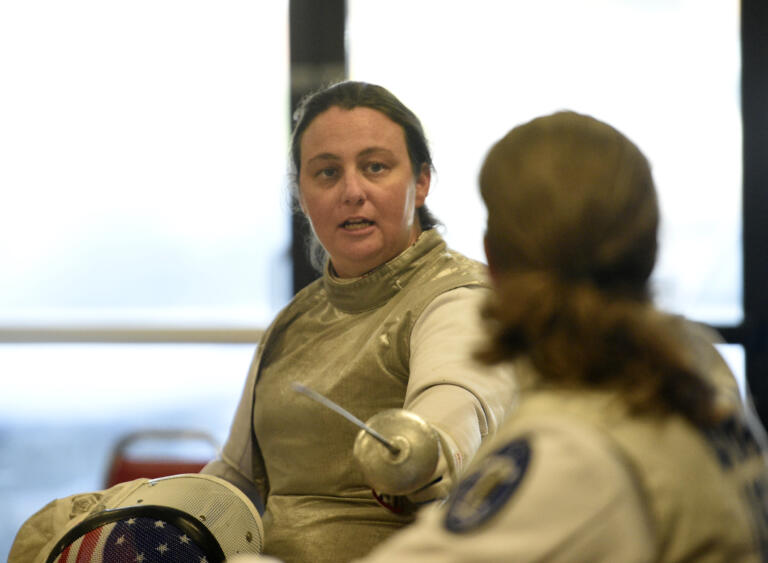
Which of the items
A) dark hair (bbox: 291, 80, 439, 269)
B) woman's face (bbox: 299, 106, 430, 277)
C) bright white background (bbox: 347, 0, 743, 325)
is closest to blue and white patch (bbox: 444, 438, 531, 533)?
woman's face (bbox: 299, 106, 430, 277)

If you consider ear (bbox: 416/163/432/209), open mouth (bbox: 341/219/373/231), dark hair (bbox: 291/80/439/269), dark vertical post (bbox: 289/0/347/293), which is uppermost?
dark vertical post (bbox: 289/0/347/293)

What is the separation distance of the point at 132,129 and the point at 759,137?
207 centimetres

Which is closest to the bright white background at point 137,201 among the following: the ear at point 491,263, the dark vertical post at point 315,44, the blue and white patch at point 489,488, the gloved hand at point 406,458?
the dark vertical post at point 315,44

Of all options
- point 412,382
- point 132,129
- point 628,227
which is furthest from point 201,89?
point 628,227

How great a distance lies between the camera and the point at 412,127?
1.69 metres

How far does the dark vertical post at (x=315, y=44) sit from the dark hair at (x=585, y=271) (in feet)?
7.47

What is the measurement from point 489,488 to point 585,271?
0.68 feet

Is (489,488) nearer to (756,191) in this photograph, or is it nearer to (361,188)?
(361,188)

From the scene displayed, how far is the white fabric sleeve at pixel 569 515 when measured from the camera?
2.34ft

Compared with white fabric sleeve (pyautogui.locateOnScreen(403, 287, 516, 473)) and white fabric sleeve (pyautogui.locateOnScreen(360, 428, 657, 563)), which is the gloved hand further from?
white fabric sleeve (pyautogui.locateOnScreen(360, 428, 657, 563))

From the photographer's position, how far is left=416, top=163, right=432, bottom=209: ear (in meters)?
1.73

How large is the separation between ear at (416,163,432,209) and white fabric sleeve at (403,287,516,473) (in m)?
0.34

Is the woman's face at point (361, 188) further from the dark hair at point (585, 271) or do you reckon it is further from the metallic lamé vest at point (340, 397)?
the dark hair at point (585, 271)

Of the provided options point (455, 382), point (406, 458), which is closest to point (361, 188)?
point (455, 382)
